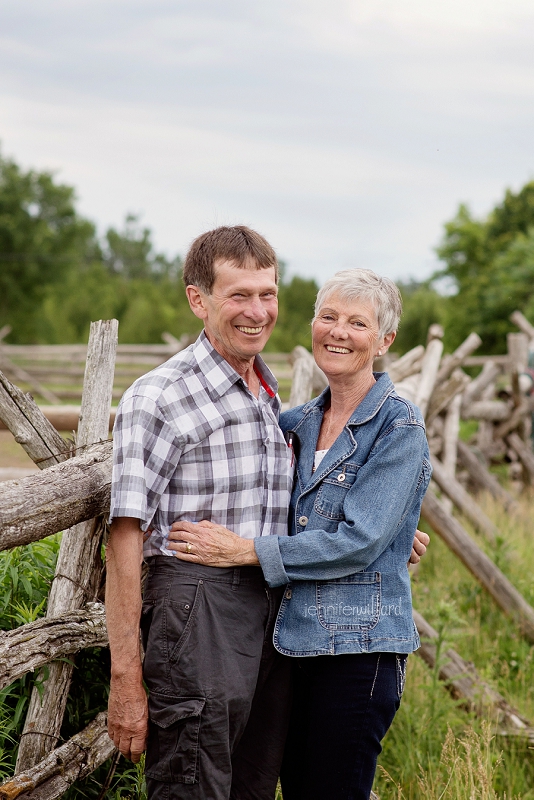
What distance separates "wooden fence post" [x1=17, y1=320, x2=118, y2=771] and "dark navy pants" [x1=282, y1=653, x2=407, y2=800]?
765 millimetres

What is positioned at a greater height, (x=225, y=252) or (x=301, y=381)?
(x=225, y=252)

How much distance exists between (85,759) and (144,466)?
1.01m

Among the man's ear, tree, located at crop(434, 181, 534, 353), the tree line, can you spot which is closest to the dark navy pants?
the man's ear

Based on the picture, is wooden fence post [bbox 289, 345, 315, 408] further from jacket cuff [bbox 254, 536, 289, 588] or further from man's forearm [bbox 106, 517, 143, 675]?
man's forearm [bbox 106, 517, 143, 675]

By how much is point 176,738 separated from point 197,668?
19cm

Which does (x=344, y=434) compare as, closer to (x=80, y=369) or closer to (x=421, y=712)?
(x=421, y=712)

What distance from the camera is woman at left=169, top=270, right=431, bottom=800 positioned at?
6.82 feet

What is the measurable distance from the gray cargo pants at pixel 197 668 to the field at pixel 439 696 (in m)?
0.58

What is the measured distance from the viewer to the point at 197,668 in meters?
2.00

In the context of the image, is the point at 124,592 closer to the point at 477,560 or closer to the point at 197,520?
the point at 197,520

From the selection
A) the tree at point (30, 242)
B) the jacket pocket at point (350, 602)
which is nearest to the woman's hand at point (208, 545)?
the jacket pocket at point (350, 602)

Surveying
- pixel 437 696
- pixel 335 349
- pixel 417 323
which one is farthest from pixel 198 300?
pixel 417 323

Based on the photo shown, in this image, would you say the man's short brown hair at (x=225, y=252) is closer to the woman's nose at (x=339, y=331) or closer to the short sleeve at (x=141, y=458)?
the woman's nose at (x=339, y=331)

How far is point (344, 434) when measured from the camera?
7.49ft
